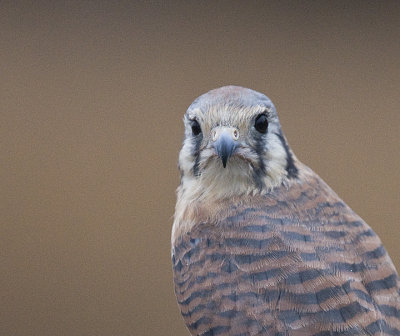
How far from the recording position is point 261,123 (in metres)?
1.25

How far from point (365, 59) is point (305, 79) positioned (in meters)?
0.33

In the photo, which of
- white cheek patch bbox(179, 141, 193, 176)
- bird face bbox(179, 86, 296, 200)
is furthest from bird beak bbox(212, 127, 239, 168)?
white cheek patch bbox(179, 141, 193, 176)

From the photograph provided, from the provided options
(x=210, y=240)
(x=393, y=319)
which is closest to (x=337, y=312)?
(x=393, y=319)

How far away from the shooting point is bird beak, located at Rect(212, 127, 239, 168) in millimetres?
1142

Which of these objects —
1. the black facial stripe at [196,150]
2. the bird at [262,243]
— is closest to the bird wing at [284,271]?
the bird at [262,243]

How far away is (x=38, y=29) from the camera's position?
8.25ft

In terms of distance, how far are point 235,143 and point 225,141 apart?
0.04 m

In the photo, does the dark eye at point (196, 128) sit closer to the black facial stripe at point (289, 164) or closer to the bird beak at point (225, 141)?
the bird beak at point (225, 141)

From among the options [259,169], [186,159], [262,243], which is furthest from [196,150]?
[262,243]

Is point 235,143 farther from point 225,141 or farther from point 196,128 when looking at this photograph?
point 196,128

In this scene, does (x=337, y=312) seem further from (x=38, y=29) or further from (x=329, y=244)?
(x=38, y=29)

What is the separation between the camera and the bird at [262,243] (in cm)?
102

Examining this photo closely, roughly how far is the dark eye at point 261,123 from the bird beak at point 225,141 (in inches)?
2.7

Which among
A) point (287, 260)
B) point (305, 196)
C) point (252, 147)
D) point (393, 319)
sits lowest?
point (393, 319)
